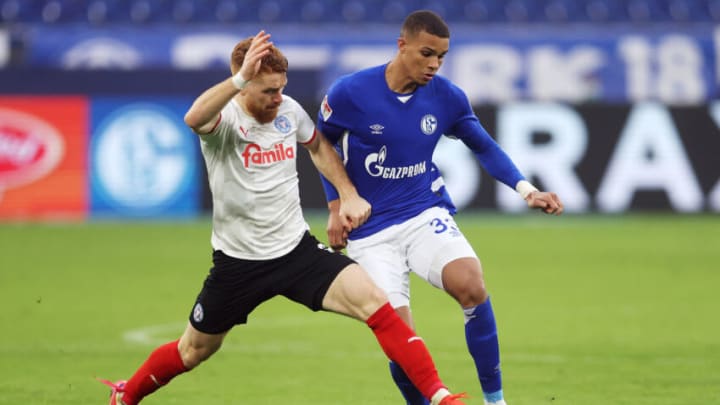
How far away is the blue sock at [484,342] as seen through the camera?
6273mm

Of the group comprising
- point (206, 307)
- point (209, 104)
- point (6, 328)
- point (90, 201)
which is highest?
point (209, 104)

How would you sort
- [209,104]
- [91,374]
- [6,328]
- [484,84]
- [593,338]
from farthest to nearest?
[484,84] → [6,328] → [593,338] → [91,374] → [209,104]

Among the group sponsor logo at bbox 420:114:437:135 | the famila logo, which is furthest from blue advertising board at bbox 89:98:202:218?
the famila logo

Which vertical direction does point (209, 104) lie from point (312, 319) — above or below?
above

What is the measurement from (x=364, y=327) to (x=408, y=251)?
385cm

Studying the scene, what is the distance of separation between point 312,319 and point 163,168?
7.81m

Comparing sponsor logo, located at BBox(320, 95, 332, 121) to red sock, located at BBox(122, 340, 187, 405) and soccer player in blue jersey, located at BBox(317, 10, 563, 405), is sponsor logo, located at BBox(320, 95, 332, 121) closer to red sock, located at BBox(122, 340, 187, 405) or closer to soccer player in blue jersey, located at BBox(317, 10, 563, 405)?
soccer player in blue jersey, located at BBox(317, 10, 563, 405)

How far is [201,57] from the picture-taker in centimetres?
2170

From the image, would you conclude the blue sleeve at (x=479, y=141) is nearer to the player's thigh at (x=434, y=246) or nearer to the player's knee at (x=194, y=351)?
the player's thigh at (x=434, y=246)

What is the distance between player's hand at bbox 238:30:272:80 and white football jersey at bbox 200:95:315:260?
1.55ft

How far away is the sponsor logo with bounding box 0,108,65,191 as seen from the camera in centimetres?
1795

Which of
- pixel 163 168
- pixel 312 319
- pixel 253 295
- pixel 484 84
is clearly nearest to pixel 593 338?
pixel 312 319

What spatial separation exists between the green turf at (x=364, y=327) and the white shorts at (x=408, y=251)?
909 mm

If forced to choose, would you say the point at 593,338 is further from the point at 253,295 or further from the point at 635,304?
the point at 253,295
